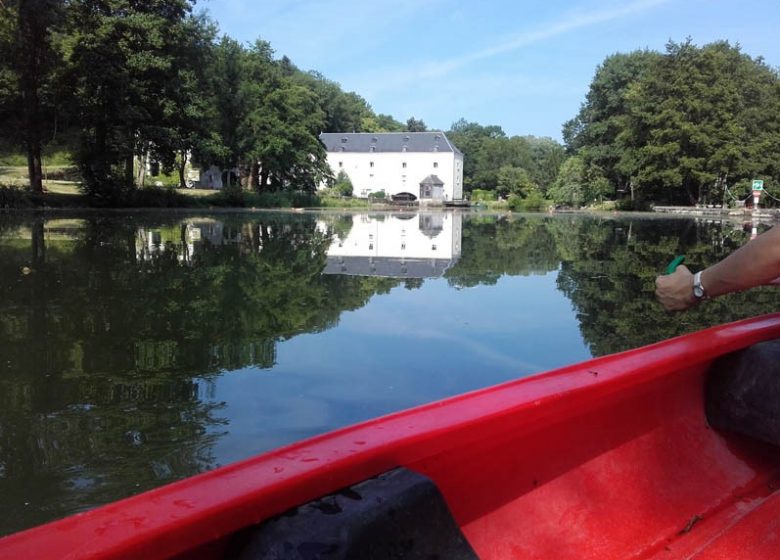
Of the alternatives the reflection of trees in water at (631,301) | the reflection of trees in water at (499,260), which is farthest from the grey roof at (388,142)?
the reflection of trees in water at (631,301)

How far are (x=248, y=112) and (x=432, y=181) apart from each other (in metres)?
39.5

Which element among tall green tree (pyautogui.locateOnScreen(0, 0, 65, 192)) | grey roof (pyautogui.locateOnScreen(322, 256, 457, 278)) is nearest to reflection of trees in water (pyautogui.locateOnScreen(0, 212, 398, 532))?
grey roof (pyautogui.locateOnScreen(322, 256, 457, 278))

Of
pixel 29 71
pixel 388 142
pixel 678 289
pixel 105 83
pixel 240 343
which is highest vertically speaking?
pixel 388 142

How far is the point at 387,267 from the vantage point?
33.4 feet

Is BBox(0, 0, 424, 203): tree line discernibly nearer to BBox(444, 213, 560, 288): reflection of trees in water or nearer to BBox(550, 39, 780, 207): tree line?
BBox(444, 213, 560, 288): reflection of trees in water

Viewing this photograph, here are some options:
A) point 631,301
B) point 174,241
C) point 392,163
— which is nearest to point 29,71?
point 174,241

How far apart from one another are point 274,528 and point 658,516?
1702 mm

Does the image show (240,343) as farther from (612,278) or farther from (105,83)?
(105,83)

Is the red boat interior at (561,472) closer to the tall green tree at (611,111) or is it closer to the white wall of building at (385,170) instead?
the tall green tree at (611,111)

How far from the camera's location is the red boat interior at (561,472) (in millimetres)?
1027

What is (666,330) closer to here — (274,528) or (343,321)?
(343,321)

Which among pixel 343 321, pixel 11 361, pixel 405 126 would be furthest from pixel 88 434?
pixel 405 126

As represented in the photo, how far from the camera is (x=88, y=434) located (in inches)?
124

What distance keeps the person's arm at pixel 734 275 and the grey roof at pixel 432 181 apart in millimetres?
78927
